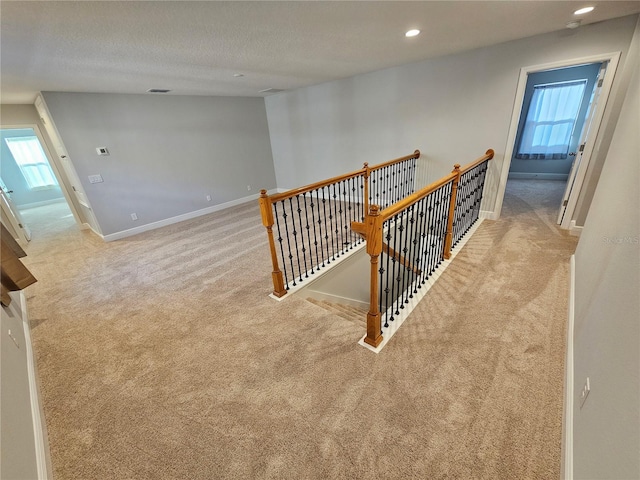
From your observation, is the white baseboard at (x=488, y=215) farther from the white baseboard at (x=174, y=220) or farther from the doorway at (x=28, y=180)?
the doorway at (x=28, y=180)

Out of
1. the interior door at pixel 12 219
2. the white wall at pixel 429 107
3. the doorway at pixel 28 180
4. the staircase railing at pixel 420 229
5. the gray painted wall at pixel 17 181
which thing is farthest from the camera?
the gray painted wall at pixel 17 181

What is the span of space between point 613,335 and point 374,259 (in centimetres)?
110

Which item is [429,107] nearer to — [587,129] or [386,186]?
[386,186]

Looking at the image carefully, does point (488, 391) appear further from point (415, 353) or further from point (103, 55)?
point (103, 55)

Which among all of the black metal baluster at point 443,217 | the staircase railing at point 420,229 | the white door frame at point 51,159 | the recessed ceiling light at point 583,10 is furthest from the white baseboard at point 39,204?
the recessed ceiling light at point 583,10

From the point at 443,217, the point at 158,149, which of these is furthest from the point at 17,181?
the point at 443,217

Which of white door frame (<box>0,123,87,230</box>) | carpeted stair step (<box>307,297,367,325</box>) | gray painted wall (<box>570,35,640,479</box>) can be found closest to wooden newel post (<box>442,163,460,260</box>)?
gray painted wall (<box>570,35,640,479</box>)

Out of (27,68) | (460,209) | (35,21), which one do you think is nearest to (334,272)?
(460,209)

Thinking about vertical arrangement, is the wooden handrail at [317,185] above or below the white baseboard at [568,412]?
above

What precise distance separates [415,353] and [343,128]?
447 centimetres

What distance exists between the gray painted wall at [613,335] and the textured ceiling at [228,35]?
5.06 ft

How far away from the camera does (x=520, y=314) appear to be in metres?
2.04

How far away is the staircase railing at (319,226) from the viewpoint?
98.5 inches

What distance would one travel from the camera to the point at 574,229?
3244 millimetres
